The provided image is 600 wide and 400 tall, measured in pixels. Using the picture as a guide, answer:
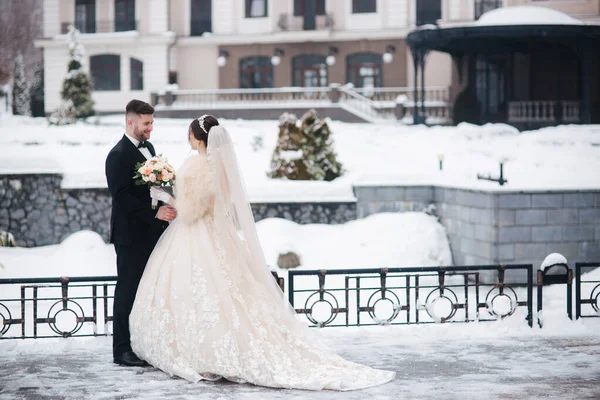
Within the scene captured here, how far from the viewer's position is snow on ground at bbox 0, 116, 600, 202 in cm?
1670

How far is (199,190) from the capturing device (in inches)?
301

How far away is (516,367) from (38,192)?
1180cm

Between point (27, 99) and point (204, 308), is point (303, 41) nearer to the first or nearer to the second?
point (27, 99)

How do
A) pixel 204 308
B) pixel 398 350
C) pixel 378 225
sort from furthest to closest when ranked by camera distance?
pixel 378 225, pixel 398 350, pixel 204 308

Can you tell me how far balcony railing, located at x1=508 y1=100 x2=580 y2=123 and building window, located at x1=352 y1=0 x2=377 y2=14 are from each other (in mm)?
8722

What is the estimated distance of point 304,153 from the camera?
691 inches

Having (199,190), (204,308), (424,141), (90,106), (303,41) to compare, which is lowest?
(204,308)

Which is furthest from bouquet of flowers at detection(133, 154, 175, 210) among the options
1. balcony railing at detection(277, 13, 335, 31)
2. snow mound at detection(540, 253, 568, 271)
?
balcony railing at detection(277, 13, 335, 31)

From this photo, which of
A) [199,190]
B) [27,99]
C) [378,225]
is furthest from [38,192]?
[27,99]

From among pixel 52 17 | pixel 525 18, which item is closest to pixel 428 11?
pixel 525 18

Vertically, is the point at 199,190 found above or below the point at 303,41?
below

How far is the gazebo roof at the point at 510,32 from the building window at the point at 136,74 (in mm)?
13934

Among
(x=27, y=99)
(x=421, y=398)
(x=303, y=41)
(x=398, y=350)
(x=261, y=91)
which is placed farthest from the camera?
(x=27, y=99)

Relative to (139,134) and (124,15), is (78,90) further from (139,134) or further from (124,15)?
(139,134)
